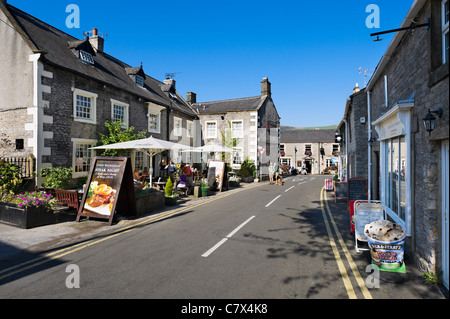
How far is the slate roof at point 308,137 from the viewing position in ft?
173

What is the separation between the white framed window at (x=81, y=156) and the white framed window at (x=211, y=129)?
17350 mm

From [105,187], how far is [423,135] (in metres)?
8.85

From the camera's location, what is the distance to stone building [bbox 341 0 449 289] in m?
4.59

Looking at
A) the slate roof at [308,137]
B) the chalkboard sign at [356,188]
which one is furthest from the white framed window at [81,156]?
the slate roof at [308,137]

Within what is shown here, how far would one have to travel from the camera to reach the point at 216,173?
60.3 feet

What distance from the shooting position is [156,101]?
21.2 meters

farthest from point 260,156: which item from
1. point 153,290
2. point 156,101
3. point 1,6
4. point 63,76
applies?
point 153,290

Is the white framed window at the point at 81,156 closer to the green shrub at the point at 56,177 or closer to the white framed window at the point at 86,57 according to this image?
the green shrub at the point at 56,177

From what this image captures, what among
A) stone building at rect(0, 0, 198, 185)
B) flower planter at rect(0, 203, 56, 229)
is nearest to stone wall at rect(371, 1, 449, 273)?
flower planter at rect(0, 203, 56, 229)

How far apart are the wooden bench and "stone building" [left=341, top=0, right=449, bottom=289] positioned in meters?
9.87

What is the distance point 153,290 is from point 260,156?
26.6 metres

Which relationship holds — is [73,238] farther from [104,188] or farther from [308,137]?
[308,137]
